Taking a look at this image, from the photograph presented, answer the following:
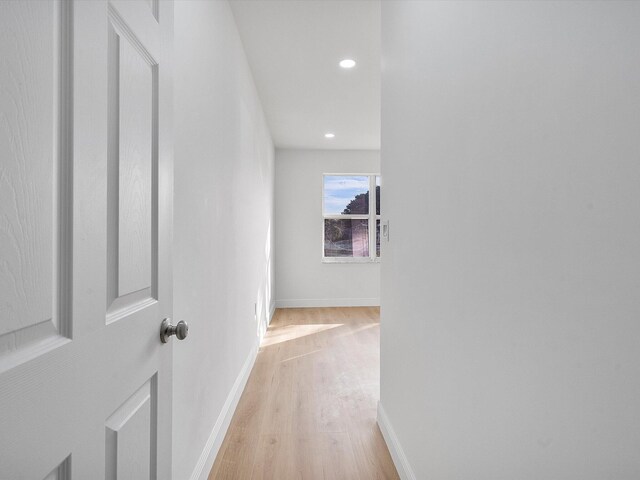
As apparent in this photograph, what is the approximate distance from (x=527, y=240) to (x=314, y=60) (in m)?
2.83

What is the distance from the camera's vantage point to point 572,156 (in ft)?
2.22

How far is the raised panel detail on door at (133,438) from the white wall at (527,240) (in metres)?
0.83

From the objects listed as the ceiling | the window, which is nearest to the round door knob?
the ceiling

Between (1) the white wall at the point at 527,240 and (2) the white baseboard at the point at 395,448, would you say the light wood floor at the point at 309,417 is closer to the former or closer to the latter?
(2) the white baseboard at the point at 395,448

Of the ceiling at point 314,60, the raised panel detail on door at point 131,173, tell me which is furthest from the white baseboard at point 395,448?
the ceiling at point 314,60

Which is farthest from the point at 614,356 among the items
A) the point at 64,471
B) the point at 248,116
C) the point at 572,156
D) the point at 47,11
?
the point at 248,116

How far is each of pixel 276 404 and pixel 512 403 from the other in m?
2.07

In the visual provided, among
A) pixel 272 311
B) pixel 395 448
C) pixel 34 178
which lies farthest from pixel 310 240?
pixel 34 178

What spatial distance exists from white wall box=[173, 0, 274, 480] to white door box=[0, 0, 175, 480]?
0.51m

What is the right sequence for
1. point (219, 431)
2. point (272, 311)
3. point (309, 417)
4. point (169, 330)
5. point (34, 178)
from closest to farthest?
point (34, 178) < point (169, 330) < point (219, 431) < point (309, 417) < point (272, 311)

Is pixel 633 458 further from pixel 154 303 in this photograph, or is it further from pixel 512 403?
pixel 154 303

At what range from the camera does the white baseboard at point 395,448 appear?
1.69 meters

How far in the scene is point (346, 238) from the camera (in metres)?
6.44

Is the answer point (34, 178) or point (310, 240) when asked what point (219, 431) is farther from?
point (310, 240)
